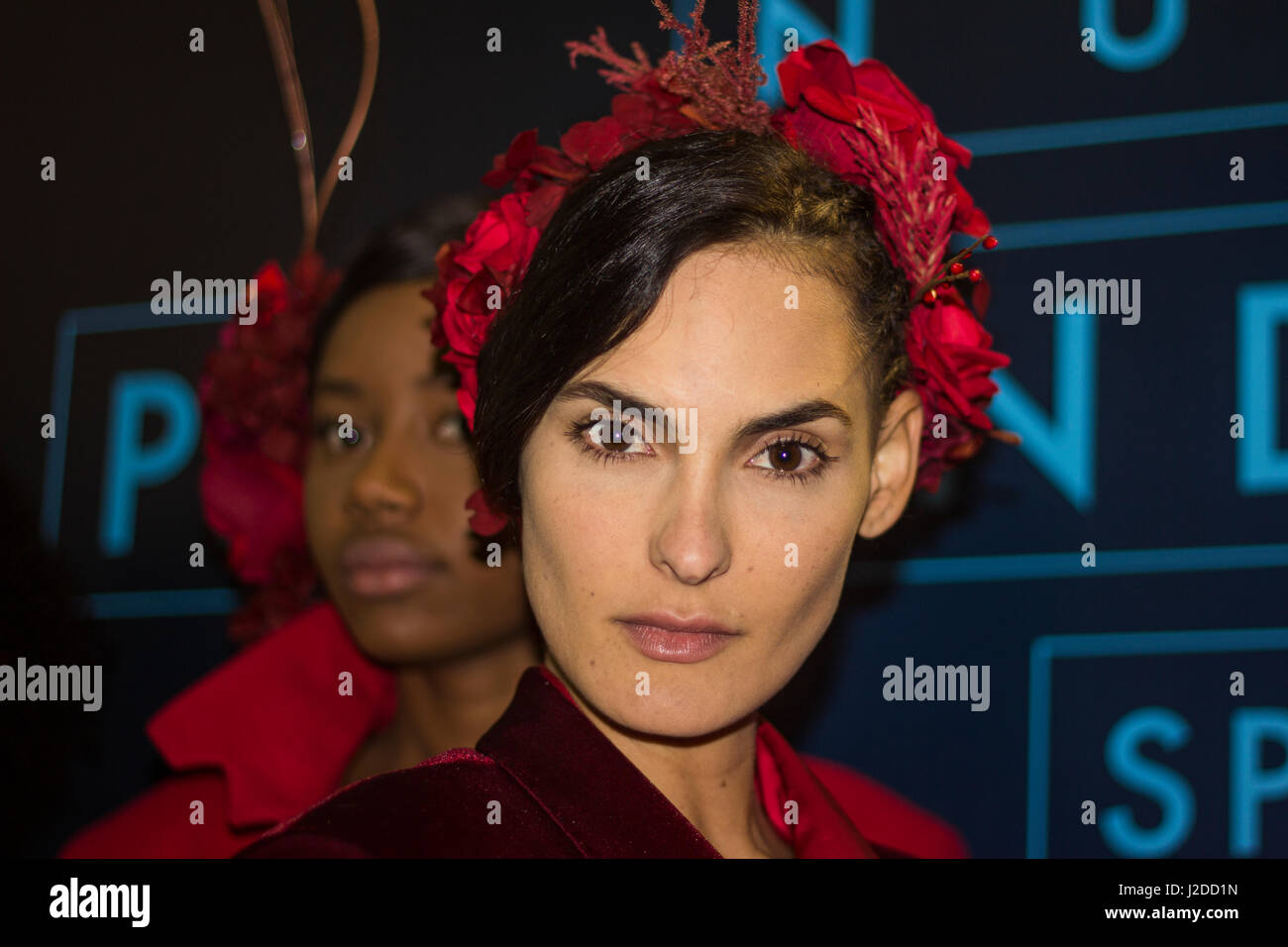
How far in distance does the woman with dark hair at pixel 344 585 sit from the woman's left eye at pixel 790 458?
0.80 metres

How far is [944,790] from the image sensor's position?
254 centimetres

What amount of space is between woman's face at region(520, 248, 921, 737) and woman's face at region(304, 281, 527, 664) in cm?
73

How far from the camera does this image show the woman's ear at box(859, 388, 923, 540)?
1724mm

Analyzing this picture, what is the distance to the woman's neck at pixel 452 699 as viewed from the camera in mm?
2391

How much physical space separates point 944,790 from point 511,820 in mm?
1275

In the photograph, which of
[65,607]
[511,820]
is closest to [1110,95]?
[511,820]

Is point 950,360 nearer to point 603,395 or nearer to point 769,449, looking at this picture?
point 769,449

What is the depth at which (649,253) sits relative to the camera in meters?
1.53

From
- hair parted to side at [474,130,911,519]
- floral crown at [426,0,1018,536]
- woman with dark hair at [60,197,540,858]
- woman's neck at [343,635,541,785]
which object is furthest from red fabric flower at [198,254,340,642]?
hair parted to side at [474,130,911,519]

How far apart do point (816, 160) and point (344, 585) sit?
1088 millimetres

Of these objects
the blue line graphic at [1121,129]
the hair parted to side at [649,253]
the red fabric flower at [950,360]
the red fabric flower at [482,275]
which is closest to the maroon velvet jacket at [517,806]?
the hair parted to side at [649,253]

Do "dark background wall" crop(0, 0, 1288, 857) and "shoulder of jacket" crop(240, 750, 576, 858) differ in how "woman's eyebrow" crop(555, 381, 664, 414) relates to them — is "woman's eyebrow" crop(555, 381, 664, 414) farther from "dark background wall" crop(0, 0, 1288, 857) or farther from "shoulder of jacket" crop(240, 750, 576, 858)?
"dark background wall" crop(0, 0, 1288, 857)

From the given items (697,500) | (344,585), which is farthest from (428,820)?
(344,585)

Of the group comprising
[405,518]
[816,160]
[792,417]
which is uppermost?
[816,160]
